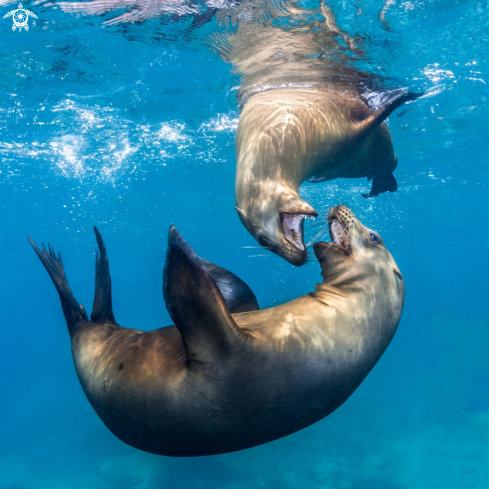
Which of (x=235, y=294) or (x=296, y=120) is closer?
(x=235, y=294)

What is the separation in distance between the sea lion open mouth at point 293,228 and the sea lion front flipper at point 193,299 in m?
0.94

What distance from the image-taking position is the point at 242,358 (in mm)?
2367

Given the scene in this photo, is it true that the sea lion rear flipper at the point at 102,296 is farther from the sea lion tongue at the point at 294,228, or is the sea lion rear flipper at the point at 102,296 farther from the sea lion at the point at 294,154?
the sea lion tongue at the point at 294,228

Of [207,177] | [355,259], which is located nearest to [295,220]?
[355,259]

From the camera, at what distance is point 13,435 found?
842 inches

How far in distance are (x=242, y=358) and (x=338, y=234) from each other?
1.34 metres

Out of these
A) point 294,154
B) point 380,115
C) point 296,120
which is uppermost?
point 380,115

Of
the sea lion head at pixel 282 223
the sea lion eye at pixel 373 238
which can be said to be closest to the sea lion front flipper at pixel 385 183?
the sea lion eye at pixel 373 238

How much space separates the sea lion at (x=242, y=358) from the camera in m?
2.28

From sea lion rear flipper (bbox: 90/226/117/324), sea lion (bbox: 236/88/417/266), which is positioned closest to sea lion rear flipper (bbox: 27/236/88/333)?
sea lion rear flipper (bbox: 90/226/117/324)

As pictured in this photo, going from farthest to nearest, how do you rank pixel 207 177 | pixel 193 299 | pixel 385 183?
pixel 207 177, pixel 385 183, pixel 193 299

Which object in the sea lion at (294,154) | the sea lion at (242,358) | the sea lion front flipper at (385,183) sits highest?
the sea lion front flipper at (385,183)

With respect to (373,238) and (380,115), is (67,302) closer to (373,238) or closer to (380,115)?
(373,238)

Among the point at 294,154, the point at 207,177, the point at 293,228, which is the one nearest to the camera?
the point at 293,228
